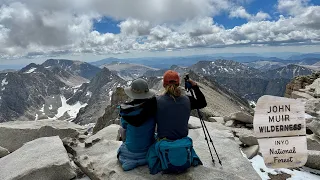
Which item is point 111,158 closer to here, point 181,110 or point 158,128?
point 158,128

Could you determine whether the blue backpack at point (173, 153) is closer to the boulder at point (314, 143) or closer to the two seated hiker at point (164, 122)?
the two seated hiker at point (164, 122)

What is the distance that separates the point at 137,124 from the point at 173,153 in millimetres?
1595

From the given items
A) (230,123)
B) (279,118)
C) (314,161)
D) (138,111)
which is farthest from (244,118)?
(279,118)

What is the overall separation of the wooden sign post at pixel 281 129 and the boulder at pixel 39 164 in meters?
7.67

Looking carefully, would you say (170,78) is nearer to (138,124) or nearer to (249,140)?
(138,124)

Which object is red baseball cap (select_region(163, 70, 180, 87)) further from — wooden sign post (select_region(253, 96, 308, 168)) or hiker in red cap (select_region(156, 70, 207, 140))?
wooden sign post (select_region(253, 96, 308, 168))

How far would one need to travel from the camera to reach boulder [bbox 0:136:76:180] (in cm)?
1120

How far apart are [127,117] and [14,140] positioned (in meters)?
10.7

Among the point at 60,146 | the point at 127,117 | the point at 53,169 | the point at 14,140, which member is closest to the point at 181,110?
the point at 127,117

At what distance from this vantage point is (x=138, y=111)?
33.1 feet

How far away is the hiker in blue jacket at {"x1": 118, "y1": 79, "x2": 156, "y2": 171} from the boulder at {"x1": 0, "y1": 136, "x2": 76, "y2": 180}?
2354 mm

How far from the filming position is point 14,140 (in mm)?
17547

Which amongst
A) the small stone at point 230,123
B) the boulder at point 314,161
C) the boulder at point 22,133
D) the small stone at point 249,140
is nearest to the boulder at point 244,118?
the small stone at point 230,123

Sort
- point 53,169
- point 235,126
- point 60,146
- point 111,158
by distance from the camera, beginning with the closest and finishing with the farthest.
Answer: point 53,169 → point 111,158 → point 60,146 → point 235,126
